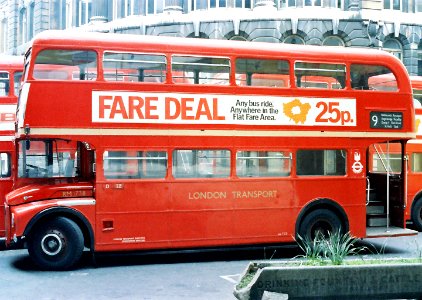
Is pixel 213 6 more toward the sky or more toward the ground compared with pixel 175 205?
more toward the sky

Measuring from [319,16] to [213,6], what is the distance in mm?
4650

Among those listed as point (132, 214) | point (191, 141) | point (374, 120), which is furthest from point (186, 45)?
point (374, 120)

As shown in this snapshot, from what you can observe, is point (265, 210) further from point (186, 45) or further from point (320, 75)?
point (186, 45)

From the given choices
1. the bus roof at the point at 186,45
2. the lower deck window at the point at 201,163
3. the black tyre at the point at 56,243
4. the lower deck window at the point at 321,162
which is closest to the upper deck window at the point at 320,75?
the bus roof at the point at 186,45

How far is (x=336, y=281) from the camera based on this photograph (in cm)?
827

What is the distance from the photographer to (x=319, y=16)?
1116 inches

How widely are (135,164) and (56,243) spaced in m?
2.01

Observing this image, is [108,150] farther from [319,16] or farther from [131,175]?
[319,16]

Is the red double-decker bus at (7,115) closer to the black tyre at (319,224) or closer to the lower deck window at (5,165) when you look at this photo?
the lower deck window at (5,165)

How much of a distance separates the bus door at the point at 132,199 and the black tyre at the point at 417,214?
851 centimetres

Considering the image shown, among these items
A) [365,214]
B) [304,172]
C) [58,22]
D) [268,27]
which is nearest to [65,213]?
[304,172]

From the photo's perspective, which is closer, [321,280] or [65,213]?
[321,280]

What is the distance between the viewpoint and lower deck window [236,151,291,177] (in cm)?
1274

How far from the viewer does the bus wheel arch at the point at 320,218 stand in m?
13.1
